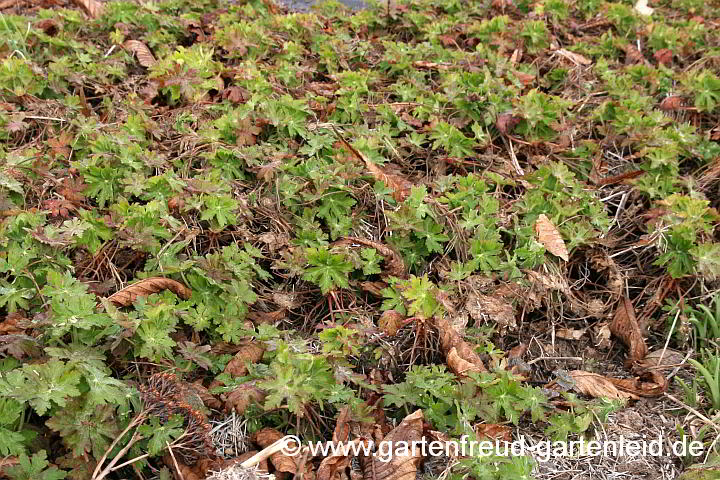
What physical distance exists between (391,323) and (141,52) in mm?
2451

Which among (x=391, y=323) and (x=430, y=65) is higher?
(x=430, y=65)

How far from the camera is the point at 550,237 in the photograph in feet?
9.68

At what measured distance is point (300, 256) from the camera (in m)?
2.72

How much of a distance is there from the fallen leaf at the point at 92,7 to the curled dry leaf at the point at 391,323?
3.10 m

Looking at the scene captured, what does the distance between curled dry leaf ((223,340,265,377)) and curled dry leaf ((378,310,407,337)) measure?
0.45 meters

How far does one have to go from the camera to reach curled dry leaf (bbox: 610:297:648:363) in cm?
277

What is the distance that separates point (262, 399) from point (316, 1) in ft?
11.7

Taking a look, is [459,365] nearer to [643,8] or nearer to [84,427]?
[84,427]

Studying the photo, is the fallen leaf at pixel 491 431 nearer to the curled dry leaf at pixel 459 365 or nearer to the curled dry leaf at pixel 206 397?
the curled dry leaf at pixel 459 365

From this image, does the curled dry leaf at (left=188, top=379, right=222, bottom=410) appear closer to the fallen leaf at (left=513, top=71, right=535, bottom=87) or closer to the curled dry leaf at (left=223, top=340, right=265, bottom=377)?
the curled dry leaf at (left=223, top=340, right=265, bottom=377)

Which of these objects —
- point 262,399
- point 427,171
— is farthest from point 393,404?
point 427,171

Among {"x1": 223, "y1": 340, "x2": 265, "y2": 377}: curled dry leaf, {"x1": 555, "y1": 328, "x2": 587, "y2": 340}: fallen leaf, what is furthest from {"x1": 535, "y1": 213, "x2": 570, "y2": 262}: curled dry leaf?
{"x1": 223, "y1": 340, "x2": 265, "y2": 377}: curled dry leaf

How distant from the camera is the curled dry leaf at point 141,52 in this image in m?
3.86

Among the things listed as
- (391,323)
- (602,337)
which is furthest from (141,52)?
(602,337)
